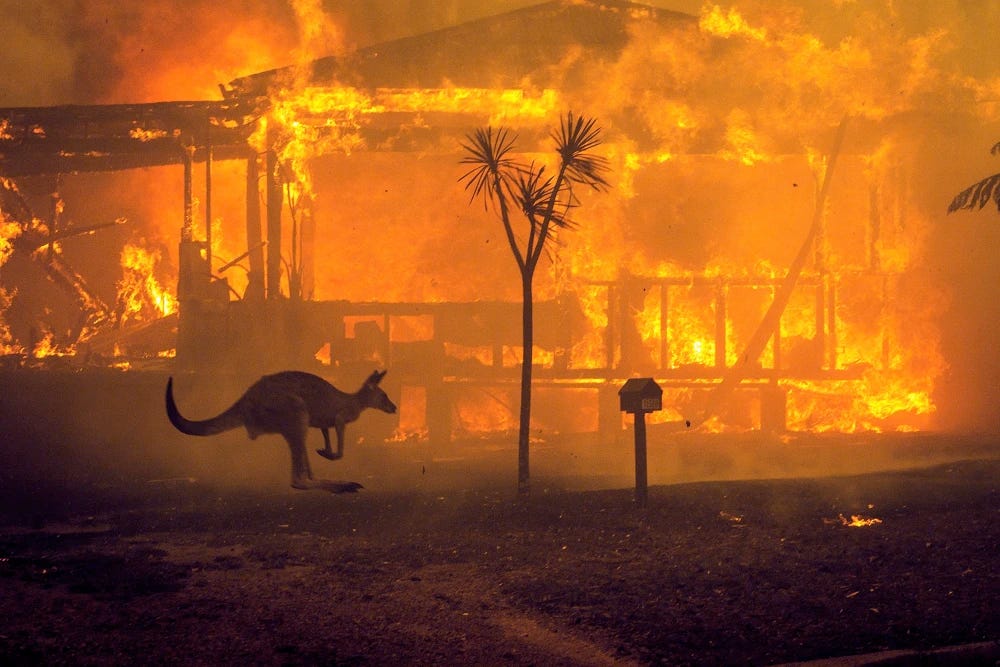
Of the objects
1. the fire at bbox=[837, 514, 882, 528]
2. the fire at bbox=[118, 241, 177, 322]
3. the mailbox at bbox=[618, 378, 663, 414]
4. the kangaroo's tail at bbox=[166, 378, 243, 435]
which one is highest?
the fire at bbox=[118, 241, 177, 322]

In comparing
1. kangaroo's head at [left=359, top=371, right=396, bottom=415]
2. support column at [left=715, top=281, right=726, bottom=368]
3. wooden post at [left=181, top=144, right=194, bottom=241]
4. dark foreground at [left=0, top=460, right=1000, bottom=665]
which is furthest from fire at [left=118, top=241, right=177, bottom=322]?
kangaroo's head at [left=359, top=371, right=396, bottom=415]

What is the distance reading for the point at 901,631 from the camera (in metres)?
5.89

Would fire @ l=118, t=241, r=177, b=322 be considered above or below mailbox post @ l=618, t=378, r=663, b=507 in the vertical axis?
above

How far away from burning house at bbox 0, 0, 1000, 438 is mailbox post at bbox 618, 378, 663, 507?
22.6ft

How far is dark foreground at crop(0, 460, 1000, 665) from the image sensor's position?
5.83 meters

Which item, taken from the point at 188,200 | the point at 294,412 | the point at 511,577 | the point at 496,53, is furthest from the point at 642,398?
the point at 188,200

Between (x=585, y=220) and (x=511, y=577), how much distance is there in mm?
14248

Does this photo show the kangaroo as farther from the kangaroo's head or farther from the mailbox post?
the mailbox post

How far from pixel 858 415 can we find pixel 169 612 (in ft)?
50.6

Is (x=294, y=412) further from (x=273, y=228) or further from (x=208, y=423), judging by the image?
(x=273, y=228)

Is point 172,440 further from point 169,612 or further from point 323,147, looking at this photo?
point 169,612

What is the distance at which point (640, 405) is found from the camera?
32.3ft

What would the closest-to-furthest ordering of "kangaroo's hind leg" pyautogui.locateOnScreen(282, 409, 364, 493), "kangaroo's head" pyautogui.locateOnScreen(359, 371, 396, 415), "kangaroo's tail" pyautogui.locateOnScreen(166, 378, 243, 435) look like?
"kangaroo's tail" pyautogui.locateOnScreen(166, 378, 243, 435) → "kangaroo's hind leg" pyautogui.locateOnScreen(282, 409, 364, 493) → "kangaroo's head" pyautogui.locateOnScreen(359, 371, 396, 415)

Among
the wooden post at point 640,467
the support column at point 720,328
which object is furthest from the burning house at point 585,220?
the wooden post at point 640,467
